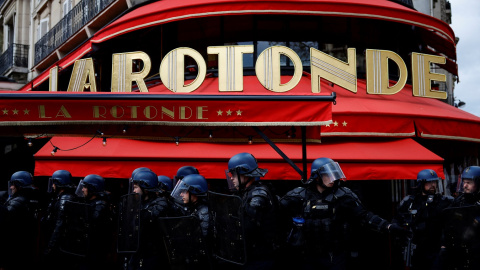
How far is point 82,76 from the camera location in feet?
36.7

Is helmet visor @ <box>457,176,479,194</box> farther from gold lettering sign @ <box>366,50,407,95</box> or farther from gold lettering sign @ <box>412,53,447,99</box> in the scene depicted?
gold lettering sign @ <box>412,53,447,99</box>

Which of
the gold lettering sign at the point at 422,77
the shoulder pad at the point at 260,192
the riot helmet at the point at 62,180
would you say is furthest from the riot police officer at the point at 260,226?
the gold lettering sign at the point at 422,77

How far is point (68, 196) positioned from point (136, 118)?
6.48 ft

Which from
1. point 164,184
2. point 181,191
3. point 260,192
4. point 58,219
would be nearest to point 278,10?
point 164,184

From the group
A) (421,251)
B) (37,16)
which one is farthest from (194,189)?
(37,16)

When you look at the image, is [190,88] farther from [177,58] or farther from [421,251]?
[421,251]

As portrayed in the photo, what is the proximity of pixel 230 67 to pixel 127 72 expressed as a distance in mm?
2023

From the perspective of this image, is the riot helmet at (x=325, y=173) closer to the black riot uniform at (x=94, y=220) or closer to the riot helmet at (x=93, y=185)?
the black riot uniform at (x=94, y=220)

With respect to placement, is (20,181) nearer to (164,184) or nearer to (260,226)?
(164,184)

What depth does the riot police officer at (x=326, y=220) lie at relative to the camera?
18.3 ft

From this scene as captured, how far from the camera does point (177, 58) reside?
10.3 metres

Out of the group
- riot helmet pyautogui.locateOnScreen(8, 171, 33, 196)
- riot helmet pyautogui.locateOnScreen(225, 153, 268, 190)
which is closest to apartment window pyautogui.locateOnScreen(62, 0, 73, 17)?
riot helmet pyautogui.locateOnScreen(8, 171, 33, 196)

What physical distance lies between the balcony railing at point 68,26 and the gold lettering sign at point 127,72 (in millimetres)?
5838

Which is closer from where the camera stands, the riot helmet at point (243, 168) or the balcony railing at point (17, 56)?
the riot helmet at point (243, 168)
